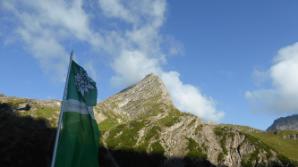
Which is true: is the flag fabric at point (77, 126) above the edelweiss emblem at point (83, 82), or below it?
below

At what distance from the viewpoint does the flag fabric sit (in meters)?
16.7

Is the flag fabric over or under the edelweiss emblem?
under

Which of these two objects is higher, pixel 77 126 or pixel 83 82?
pixel 83 82

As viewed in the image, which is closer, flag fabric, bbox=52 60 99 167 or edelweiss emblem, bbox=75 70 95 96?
flag fabric, bbox=52 60 99 167

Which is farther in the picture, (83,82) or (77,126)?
(83,82)

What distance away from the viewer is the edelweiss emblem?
18266 mm

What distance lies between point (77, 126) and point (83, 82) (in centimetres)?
206

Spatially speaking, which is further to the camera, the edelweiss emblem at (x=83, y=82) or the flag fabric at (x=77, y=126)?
the edelweiss emblem at (x=83, y=82)

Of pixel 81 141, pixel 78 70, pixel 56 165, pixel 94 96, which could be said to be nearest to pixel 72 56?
pixel 78 70

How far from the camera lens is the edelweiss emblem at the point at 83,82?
59.9ft

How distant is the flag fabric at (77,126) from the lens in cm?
1669

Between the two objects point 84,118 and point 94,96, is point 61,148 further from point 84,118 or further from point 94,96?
point 94,96

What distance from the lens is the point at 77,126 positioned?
57.5ft

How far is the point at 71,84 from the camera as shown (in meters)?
17.8
